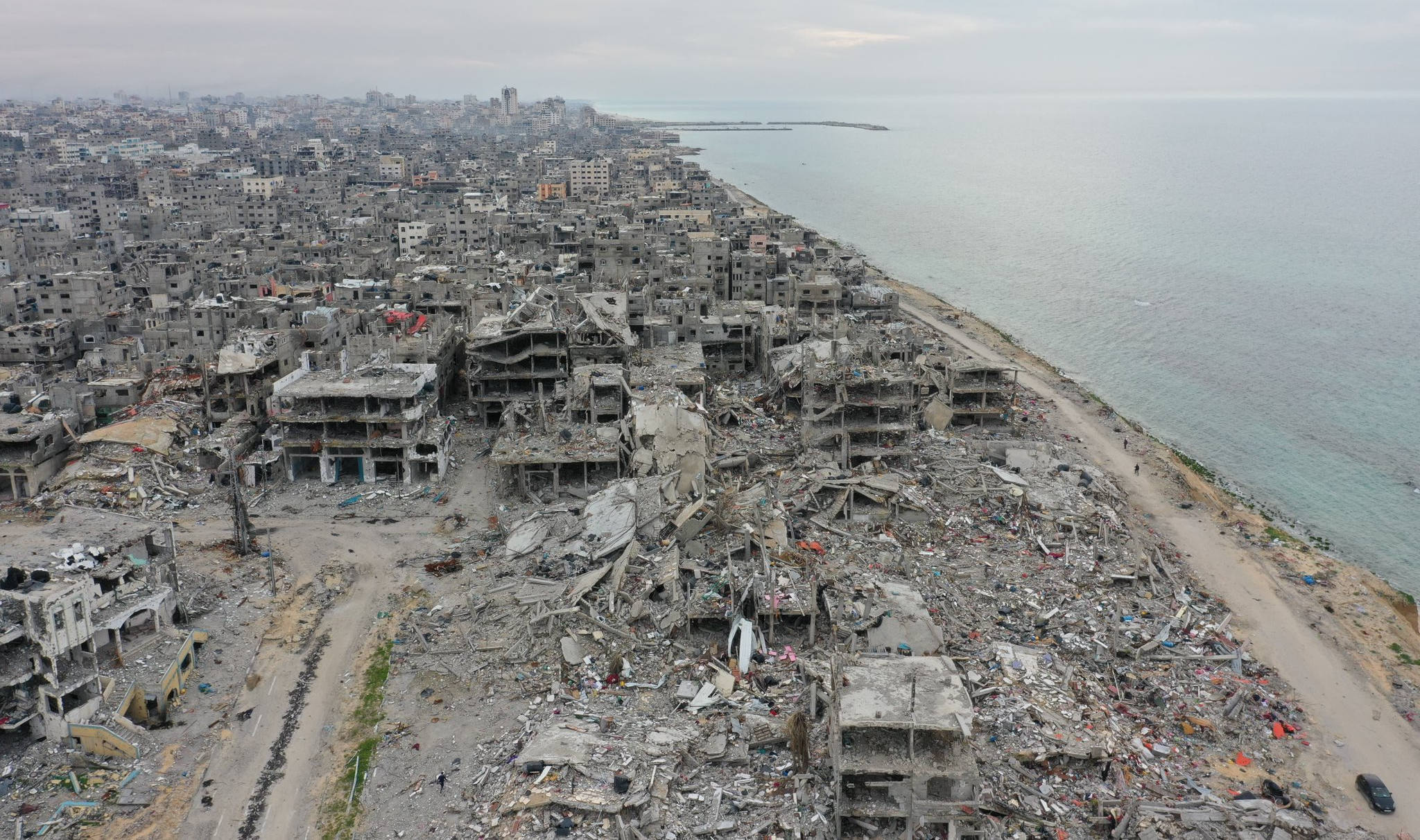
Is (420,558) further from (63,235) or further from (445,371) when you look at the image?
(63,235)

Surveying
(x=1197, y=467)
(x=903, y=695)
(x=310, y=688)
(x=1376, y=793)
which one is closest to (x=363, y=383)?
(x=310, y=688)

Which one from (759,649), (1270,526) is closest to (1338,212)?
(1270,526)

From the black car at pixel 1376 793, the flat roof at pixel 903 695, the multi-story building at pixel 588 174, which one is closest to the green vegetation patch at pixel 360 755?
the flat roof at pixel 903 695

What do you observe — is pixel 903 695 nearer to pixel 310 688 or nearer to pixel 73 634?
pixel 310 688

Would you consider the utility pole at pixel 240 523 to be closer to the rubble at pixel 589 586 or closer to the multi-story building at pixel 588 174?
the rubble at pixel 589 586

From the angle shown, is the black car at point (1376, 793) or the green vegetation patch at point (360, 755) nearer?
the green vegetation patch at point (360, 755)
